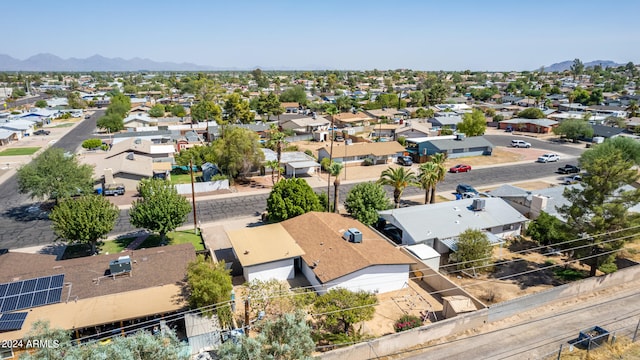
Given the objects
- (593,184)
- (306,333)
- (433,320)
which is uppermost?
(593,184)

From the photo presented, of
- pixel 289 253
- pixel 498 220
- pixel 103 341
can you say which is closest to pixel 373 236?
pixel 289 253

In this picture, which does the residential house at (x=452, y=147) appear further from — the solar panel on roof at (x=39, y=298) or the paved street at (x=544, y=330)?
the solar panel on roof at (x=39, y=298)

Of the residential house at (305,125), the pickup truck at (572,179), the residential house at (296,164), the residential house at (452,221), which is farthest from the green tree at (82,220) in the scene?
the residential house at (305,125)

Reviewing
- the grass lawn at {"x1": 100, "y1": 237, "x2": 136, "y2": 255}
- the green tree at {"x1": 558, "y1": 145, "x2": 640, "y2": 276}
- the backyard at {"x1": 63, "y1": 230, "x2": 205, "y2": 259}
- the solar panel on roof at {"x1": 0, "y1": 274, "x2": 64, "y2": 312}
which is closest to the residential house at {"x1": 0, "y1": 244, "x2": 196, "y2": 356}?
the solar panel on roof at {"x1": 0, "y1": 274, "x2": 64, "y2": 312}

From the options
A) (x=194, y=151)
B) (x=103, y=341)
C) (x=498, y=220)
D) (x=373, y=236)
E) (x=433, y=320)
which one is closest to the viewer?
(x=103, y=341)

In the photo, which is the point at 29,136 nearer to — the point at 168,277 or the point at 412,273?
the point at 168,277

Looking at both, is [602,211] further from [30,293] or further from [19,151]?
[19,151]

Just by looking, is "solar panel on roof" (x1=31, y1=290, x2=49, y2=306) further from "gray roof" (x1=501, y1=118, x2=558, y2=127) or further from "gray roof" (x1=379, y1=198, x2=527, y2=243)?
"gray roof" (x1=501, y1=118, x2=558, y2=127)
